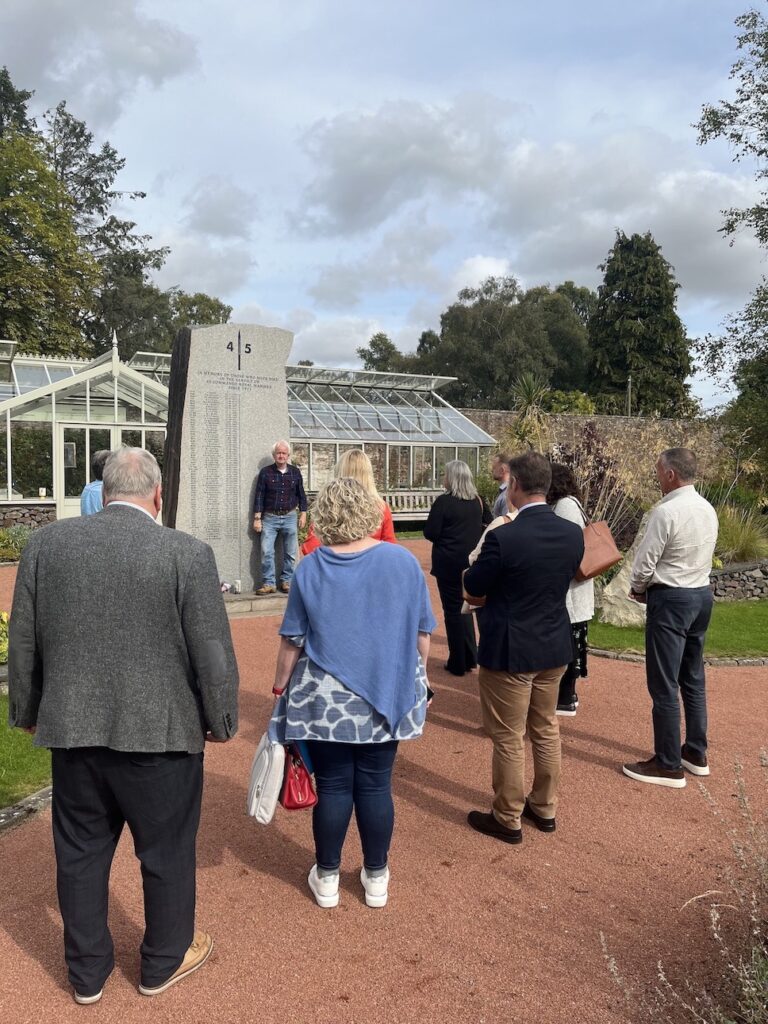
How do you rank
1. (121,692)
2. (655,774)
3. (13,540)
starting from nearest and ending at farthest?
(121,692) < (655,774) < (13,540)

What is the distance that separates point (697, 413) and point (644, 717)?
48.7ft

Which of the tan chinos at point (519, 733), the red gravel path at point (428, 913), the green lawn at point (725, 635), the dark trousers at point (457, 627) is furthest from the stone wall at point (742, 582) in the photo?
the tan chinos at point (519, 733)

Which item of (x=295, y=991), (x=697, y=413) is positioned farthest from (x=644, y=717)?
(x=697, y=413)

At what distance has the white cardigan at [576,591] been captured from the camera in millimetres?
5066

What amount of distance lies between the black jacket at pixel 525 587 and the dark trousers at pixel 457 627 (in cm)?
249

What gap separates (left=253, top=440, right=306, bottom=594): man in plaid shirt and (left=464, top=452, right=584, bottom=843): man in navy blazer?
5.50 meters

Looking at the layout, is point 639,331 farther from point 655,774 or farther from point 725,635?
point 655,774

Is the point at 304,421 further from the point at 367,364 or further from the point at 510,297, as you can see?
the point at 367,364

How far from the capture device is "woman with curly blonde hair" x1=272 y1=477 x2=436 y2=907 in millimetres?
2898

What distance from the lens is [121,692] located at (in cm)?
238

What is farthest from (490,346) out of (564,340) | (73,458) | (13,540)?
(13,540)

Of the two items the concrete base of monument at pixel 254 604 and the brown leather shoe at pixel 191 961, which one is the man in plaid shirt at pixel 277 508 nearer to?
the concrete base of monument at pixel 254 604

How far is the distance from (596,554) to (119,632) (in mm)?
3342

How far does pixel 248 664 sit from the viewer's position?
704 cm
